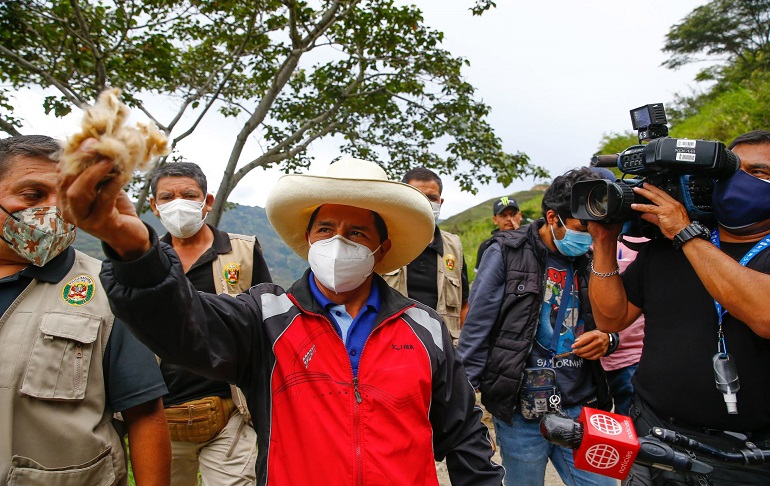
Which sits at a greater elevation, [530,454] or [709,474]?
[709,474]

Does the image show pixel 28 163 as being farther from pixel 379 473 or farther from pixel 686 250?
pixel 686 250

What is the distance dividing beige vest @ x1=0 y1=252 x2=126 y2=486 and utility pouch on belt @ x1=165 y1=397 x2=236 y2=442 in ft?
3.07

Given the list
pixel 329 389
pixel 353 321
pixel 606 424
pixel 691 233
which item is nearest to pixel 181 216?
pixel 353 321

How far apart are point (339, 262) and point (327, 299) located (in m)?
0.14

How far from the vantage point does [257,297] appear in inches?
68.2

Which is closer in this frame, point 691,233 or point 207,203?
point 691,233

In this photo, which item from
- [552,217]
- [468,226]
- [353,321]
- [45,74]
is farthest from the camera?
[468,226]

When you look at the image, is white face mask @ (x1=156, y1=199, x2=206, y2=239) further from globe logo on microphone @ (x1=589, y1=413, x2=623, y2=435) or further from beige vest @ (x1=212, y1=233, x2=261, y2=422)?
globe logo on microphone @ (x1=589, y1=413, x2=623, y2=435)

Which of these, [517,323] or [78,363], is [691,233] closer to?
[517,323]

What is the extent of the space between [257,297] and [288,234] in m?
0.50

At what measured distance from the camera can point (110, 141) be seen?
3.12ft

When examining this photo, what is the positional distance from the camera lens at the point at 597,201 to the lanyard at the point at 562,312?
2.12 feet

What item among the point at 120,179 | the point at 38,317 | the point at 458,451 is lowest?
the point at 458,451

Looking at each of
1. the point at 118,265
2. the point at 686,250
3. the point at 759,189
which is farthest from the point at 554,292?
the point at 118,265
